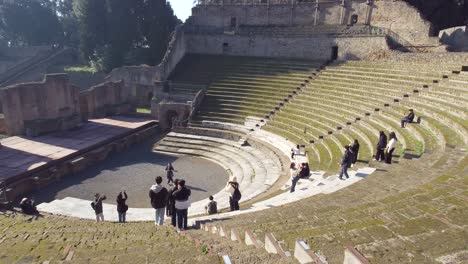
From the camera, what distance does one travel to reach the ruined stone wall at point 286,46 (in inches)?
949

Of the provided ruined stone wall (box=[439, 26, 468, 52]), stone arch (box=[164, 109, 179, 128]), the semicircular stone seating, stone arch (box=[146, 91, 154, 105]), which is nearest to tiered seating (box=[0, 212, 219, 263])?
the semicircular stone seating

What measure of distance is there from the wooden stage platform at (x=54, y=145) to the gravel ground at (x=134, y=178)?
1.13 meters

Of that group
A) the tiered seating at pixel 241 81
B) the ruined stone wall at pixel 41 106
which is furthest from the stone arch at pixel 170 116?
the ruined stone wall at pixel 41 106

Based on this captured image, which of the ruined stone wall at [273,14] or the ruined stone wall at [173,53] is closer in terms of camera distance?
the ruined stone wall at [173,53]

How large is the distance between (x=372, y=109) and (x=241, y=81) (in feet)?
35.4

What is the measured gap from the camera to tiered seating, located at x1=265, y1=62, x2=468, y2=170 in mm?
12163

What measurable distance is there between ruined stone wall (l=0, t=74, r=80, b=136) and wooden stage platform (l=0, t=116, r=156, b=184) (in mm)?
743

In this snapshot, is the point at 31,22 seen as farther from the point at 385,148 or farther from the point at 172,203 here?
the point at 385,148

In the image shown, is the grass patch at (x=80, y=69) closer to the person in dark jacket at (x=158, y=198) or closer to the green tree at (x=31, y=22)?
the green tree at (x=31, y=22)

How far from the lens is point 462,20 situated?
2706 cm

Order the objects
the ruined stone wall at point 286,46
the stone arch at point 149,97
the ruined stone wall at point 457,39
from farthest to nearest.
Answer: the stone arch at point 149,97 < the ruined stone wall at point 286,46 < the ruined stone wall at point 457,39

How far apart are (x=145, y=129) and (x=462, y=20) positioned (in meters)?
26.8

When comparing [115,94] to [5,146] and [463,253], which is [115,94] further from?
[463,253]

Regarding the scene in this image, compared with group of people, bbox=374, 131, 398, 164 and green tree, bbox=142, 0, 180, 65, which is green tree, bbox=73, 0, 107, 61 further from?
group of people, bbox=374, 131, 398, 164
